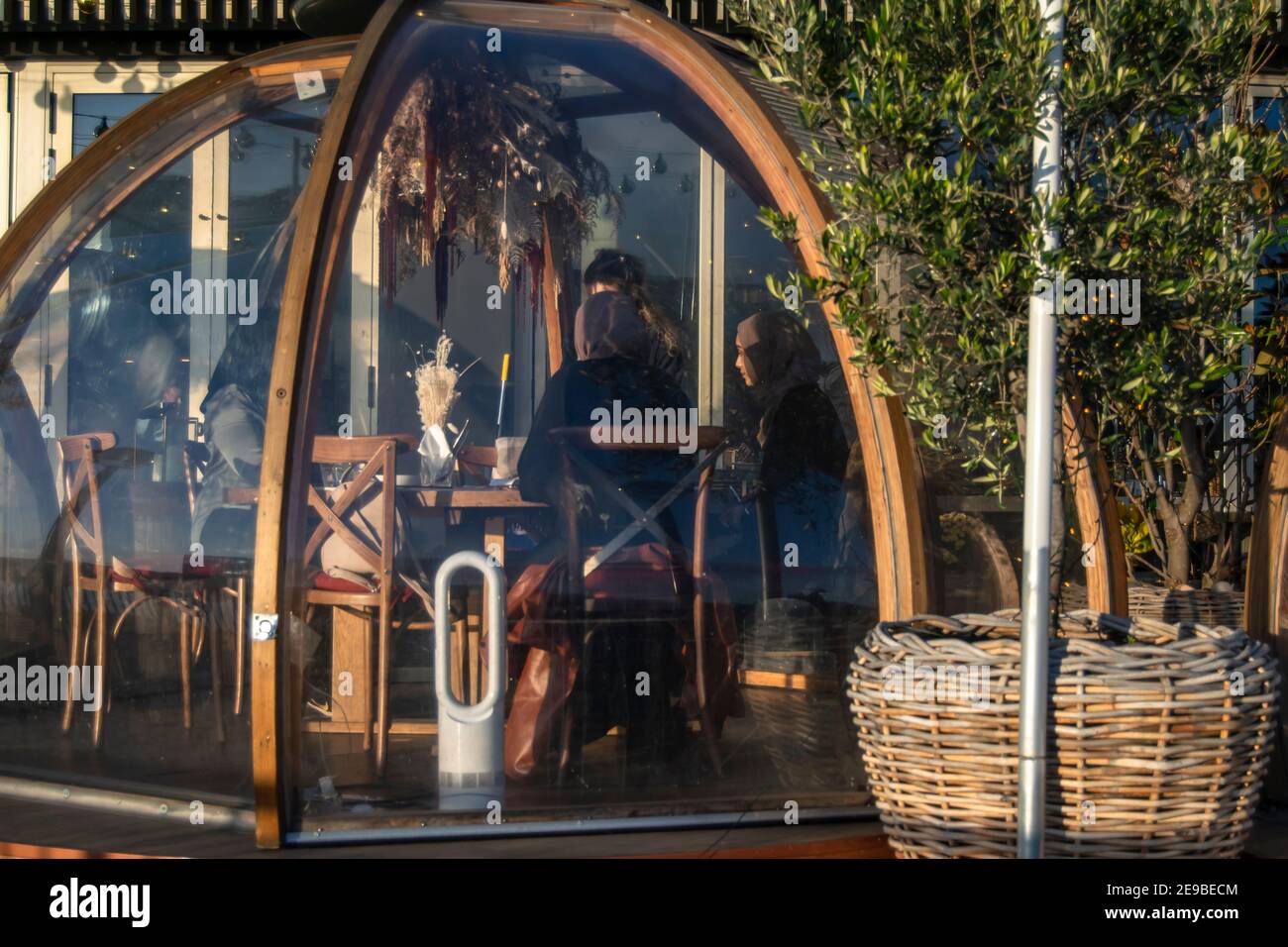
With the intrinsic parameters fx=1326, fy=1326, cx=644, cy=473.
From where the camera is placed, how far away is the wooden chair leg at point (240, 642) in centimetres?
353

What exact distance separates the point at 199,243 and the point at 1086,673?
9.15 feet

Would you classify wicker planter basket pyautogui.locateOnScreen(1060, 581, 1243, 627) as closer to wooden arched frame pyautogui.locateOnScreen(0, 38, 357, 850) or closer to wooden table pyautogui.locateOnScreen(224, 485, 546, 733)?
wooden table pyautogui.locateOnScreen(224, 485, 546, 733)

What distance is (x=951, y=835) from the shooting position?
10.0 ft

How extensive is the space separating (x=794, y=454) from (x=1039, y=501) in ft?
3.63

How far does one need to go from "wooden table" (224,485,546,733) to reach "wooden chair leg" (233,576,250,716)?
235 mm

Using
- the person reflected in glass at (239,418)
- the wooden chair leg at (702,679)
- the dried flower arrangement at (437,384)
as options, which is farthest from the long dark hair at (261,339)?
the wooden chair leg at (702,679)

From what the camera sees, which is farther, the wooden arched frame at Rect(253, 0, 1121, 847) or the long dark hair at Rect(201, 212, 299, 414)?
the long dark hair at Rect(201, 212, 299, 414)

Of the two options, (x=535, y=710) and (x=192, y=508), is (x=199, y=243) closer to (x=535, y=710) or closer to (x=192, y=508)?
(x=192, y=508)

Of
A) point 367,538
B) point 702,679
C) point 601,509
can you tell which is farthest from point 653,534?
point 367,538

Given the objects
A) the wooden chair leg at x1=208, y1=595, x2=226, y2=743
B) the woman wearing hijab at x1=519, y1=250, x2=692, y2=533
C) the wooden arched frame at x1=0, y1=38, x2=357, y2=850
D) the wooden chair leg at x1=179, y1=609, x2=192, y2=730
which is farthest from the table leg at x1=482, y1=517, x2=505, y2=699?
the wooden arched frame at x1=0, y1=38, x2=357, y2=850

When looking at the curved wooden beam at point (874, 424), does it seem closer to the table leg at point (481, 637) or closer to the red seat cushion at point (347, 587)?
the table leg at point (481, 637)

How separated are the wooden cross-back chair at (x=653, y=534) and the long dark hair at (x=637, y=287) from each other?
1.12ft

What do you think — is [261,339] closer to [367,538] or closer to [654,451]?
[367,538]

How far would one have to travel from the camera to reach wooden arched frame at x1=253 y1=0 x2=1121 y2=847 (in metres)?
3.37
